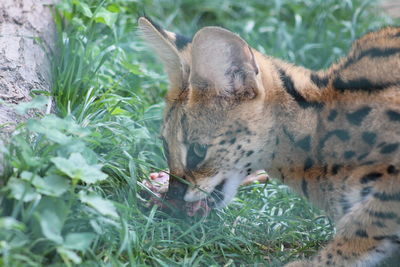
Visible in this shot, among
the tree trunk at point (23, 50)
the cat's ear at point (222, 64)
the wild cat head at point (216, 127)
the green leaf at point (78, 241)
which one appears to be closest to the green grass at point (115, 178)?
the green leaf at point (78, 241)

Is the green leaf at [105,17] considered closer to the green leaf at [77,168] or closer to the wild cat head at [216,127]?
the wild cat head at [216,127]

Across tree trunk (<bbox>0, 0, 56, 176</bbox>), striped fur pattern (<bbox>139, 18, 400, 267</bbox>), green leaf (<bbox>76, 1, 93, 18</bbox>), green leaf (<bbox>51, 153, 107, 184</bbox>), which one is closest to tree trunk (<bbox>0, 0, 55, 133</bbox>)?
tree trunk (<bbox>0, 0, 56, 176</bbox>)

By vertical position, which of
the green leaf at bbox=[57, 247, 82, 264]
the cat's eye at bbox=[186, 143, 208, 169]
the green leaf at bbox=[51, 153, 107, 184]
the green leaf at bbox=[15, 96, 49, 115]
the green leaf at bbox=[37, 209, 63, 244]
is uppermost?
the green leaf at bbox=[15, 96, 49, 115]

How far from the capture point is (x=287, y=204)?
195 inches

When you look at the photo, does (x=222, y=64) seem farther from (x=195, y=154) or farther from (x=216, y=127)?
(x=195, y=154)

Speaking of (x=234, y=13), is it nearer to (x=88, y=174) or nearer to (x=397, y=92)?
(x=397, y=92)

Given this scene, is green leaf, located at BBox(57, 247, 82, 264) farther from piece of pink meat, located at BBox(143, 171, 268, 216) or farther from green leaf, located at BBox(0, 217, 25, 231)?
piece of pink meat, located at BBox(143, 171, 268, 216)

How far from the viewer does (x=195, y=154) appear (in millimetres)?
4066

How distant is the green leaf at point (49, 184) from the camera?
10.6ft

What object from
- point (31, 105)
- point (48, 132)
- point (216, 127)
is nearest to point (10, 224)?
point (48, 132)

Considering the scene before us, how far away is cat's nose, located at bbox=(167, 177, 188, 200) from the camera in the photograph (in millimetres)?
4133

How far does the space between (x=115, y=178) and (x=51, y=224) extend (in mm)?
1249

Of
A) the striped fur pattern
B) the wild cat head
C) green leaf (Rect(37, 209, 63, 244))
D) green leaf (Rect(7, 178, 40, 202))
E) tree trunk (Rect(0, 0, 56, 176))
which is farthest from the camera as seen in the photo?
tree trunk (Rect(0, 0, 56, 176))

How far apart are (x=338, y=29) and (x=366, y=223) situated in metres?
4.15
